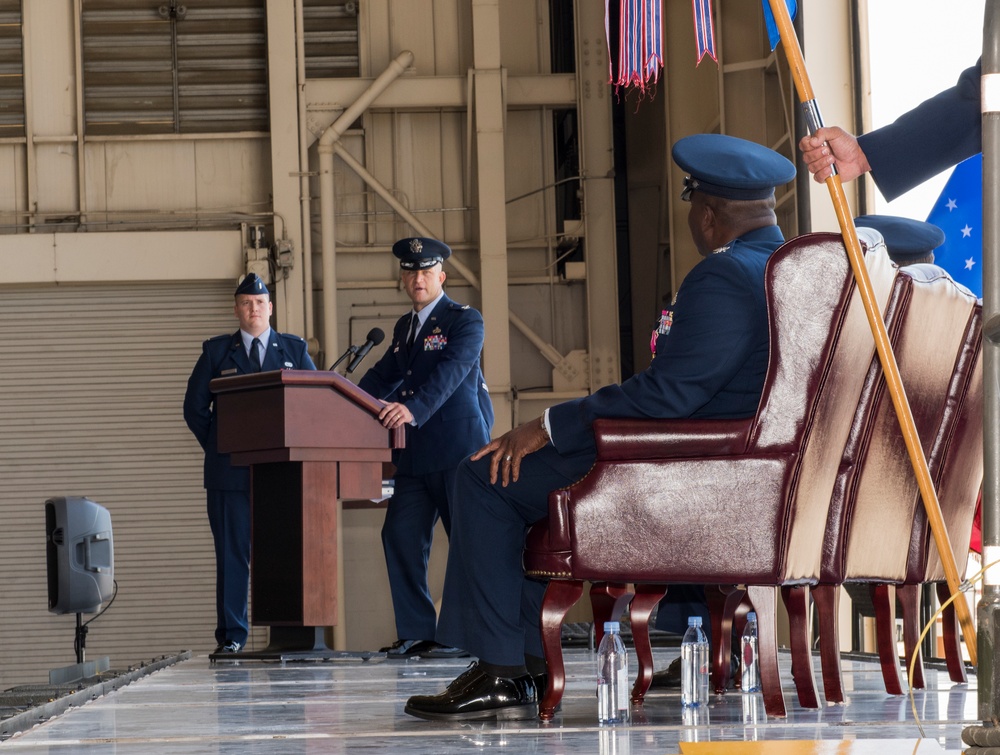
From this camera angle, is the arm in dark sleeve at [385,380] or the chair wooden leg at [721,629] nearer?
the chair wooden leg at [721,629]

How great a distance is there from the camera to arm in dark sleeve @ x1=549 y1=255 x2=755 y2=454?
7.51ft

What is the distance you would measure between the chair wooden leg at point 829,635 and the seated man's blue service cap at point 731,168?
78 centimetres

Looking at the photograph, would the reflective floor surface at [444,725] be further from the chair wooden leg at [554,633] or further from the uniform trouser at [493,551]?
the uniform trouser at [493,551]

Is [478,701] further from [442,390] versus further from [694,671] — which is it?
[442,390]

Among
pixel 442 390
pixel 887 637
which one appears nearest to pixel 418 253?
→ pixel 442 390

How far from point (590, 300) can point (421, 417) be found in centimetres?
413

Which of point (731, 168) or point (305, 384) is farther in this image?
point (305, 384)

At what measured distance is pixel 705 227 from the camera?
2.56 m

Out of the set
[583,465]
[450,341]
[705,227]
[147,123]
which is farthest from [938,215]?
[147,123]

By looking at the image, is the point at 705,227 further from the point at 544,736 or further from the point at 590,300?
the point at 590,300

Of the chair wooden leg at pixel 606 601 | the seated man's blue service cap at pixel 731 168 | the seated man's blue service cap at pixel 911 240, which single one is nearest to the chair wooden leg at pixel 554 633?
the chair wooden leg at pixel 606 601

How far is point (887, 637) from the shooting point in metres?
2.59

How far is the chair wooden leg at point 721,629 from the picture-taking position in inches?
113

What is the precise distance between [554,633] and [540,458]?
0.32 meters
